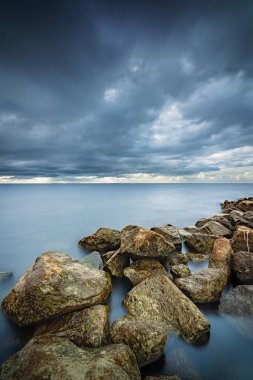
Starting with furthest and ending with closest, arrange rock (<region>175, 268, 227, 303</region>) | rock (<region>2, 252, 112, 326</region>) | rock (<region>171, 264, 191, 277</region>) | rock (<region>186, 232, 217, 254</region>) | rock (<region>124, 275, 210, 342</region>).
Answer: rock (<region>186, 232, 217, 254</region>) < rock (<region>171, 264, 191, 277</region>) < rock (<region>175, 268, 227, 303</region>) < rock (<region>124, 275, 210, 342</region>) < rock (<region>2, 252, 112, 326</region>)

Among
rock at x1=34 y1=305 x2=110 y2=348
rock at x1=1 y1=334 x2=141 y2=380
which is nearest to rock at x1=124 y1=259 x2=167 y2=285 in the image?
rock at x1=34 y1=305 x2=110 y2=348

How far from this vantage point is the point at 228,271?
895 centimetres

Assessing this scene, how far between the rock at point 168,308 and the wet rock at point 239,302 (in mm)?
1226

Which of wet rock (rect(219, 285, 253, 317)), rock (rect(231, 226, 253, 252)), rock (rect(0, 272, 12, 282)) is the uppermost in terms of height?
rock (rect(231, 226, 253, 252))

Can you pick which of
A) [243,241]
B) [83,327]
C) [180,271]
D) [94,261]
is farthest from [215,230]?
[83,327]

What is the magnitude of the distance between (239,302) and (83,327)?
4.92m

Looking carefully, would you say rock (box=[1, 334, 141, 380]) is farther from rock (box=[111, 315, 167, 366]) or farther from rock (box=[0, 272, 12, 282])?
rock (box=[0, 272, 12, 282])

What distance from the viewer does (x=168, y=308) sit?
614cm

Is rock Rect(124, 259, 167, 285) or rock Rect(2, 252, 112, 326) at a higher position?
rock Rect(2, 252, 112, 326)

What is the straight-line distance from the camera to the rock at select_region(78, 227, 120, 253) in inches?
468

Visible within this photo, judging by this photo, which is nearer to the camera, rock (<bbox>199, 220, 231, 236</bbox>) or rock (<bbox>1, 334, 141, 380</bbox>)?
rock (<bbox>1, 334, 141, 380</bbox>)

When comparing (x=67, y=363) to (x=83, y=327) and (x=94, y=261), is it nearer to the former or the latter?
(x=83, y=327)

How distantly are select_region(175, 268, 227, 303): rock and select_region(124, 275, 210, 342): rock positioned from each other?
1103 millimetres

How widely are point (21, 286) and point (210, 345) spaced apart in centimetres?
525
